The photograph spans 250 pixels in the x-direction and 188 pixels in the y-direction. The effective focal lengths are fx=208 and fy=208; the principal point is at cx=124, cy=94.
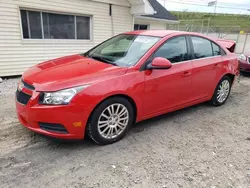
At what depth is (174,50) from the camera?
11.9 feet

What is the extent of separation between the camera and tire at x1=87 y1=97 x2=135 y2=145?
109 inches

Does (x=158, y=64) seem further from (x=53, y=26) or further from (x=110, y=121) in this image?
(x=53, y=26)

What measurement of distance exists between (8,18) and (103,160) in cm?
584

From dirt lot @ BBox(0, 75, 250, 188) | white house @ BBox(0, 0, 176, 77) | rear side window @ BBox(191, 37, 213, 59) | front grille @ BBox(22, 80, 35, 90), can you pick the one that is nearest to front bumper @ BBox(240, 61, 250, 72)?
white house @ BBox(0, 0, 176, 77)

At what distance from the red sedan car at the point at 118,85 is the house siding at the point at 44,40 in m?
4.01

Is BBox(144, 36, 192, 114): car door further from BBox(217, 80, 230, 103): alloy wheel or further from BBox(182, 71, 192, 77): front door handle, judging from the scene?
BBox(217, 80, 230, 103): alloy wheel

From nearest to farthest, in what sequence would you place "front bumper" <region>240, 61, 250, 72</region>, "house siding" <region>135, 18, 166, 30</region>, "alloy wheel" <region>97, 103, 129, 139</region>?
1. "alloy wheel" <region>97, 103, 129, 139</region>
2. "front bumper" <region>240, 61, 250, 72</region>
3. "house siding" <region>135, 18, 166, 30</region>

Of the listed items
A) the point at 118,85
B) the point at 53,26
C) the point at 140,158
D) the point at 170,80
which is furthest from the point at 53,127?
the point at 53,26

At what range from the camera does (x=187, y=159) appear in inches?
110

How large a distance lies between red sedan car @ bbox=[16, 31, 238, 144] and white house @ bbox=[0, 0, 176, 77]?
402cm

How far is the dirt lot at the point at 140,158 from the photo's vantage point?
7.75 ft

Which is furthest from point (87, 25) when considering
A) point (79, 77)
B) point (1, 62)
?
point (79, 77)

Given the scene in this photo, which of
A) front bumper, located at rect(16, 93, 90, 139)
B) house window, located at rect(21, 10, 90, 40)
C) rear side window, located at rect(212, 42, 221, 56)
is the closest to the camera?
front bumper, located at rect(16, 93, 90, 139)

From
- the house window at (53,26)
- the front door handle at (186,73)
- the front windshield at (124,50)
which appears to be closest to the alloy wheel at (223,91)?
the front door handle at (186,73)
